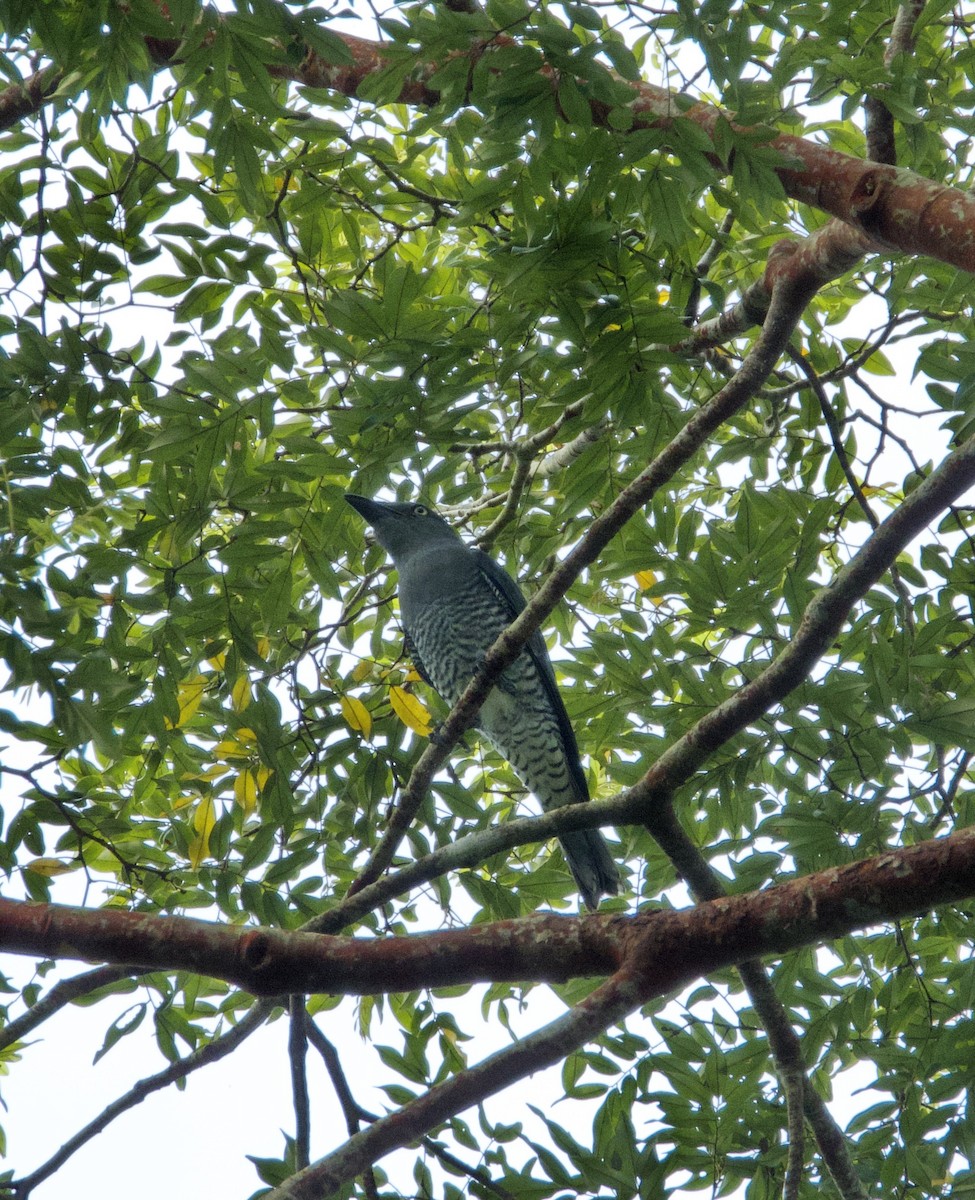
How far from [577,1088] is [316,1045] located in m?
0.82

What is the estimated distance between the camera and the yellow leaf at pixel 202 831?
12.1ft

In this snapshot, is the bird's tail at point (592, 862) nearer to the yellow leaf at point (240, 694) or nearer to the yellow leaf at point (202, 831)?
the yellow leaf at point (202, 831)

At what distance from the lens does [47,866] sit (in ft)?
11.5

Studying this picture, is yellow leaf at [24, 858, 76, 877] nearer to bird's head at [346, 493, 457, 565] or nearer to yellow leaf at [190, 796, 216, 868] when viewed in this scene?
yellow leaf at [190, 796, 216, 868]

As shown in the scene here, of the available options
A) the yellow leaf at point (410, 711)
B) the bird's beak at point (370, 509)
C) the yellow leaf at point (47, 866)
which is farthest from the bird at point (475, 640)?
the yellow leaf at point (47, 866)

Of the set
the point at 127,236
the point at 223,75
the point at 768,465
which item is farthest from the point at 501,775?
the point at 223,75

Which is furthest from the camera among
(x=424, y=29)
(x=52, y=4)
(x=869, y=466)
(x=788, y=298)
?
(x=869, y=466)

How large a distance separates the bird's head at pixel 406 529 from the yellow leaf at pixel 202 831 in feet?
7.63

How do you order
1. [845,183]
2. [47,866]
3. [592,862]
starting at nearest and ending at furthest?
[845,183] < [47,866] < [592,862]

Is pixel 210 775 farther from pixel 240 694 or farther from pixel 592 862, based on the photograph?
pixel 592 862

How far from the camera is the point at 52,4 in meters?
2.85

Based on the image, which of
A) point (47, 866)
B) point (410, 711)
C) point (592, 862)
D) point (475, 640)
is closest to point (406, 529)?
point (475, 640)

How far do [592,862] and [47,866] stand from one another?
7.58ft

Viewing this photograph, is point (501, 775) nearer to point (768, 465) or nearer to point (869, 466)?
point (768, 465)
